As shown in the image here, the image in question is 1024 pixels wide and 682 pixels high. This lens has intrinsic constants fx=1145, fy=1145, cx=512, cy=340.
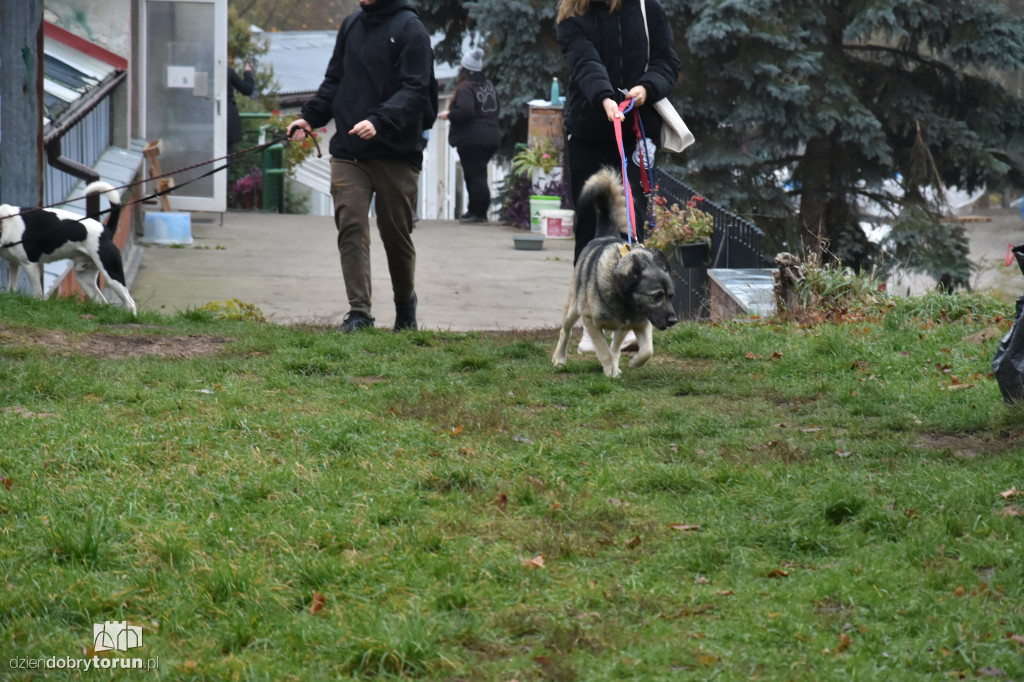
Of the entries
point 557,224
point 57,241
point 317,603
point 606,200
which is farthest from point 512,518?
point 557,224

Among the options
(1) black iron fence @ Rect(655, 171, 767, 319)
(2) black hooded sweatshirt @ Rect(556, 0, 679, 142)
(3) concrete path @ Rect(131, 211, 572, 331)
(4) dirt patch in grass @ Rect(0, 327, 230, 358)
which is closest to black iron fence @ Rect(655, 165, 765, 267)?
(1) black iron fence @ Rect(655, 171, 767, 319)

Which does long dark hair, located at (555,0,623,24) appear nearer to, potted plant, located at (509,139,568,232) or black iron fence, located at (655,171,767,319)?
black iron fence, located at (655,171,767,319)

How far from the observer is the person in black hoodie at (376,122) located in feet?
23.8

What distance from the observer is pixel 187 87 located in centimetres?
1587

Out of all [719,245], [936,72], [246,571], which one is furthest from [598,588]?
[936,72]

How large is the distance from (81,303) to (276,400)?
11.2 feet

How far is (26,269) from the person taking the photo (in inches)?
327

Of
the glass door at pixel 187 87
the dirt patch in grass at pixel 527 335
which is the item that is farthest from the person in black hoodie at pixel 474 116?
the dirt patch in grass at pixel 527 335

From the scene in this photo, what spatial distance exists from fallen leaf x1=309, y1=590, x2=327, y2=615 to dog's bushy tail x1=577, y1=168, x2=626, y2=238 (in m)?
3.70

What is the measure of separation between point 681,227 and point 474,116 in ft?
23.7

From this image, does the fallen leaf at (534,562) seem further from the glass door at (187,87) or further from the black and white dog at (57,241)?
the glass door at (187,87)

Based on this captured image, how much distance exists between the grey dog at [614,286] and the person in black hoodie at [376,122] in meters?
1.33

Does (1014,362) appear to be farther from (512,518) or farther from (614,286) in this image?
(512,518)

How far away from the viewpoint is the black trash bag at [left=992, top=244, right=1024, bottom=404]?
16.1ft
